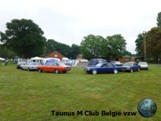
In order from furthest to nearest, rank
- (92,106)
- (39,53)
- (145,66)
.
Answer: (39,53)
(145,66)
(92,106)

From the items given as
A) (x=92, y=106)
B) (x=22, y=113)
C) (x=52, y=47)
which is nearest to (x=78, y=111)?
(x=92, y=106)

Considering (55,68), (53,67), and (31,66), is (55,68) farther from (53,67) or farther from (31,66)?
(31,66)

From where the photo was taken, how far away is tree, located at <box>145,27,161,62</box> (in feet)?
247

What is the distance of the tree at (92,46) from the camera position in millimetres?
105000

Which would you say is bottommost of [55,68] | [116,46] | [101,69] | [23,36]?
[101,69]

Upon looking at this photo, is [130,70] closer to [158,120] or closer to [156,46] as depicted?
[158,120]

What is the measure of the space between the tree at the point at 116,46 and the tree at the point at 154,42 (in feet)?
74.8

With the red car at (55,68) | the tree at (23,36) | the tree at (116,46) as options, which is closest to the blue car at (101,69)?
the red car at (55,68)

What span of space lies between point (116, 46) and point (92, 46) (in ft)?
29.4

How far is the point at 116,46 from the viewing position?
102500 millimetres

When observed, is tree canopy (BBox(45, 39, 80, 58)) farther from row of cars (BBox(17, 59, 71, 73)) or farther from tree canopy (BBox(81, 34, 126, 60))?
row of cars (BBox(17, 59, 71, 73))

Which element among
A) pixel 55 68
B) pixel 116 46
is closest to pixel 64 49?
pixel 116 46

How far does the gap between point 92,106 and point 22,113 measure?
2.60 m

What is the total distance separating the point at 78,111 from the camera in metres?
9.62
